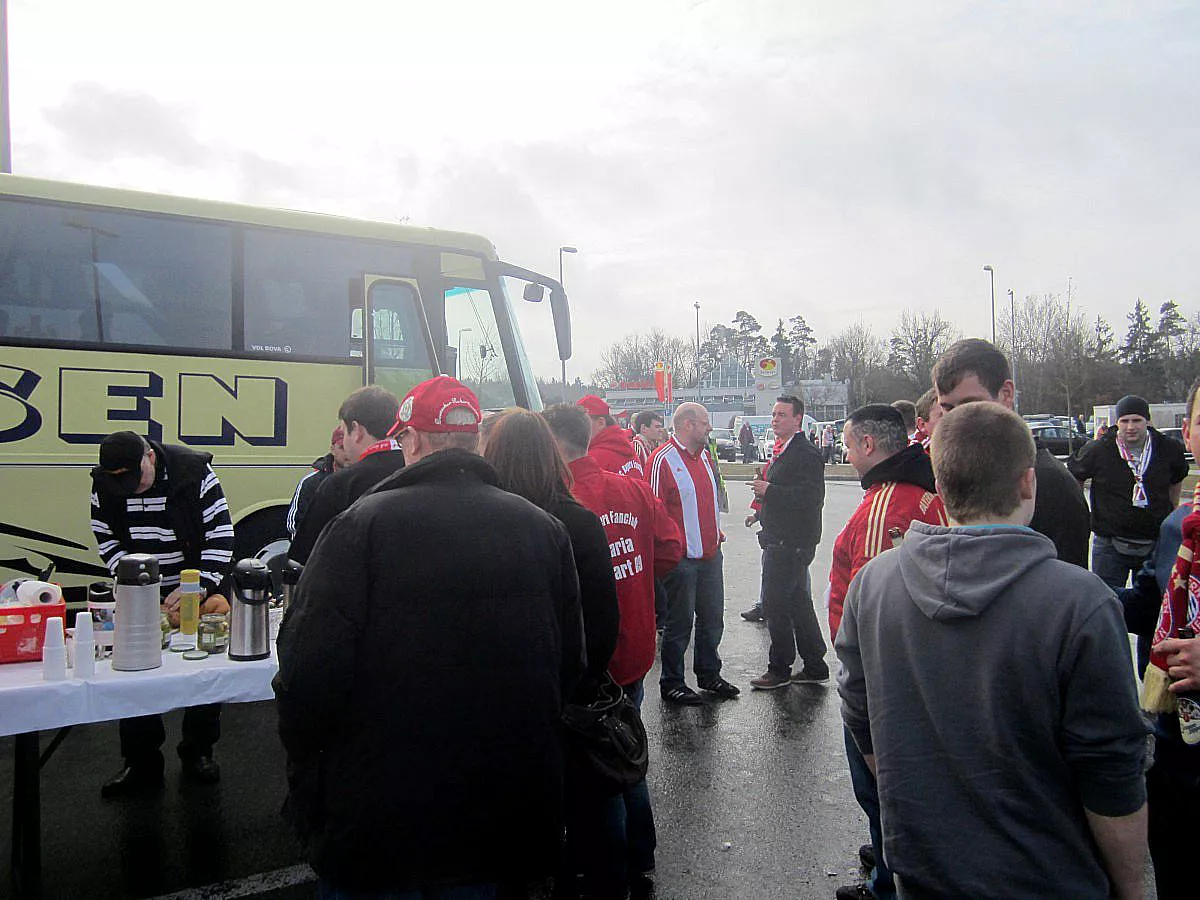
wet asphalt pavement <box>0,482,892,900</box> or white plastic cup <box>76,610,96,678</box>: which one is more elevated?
white plastic cup <box>76,610,96,678</box>

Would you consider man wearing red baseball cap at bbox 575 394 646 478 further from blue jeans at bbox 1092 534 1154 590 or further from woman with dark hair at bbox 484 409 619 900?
blue jeans at bbox 1092 534 1154 590

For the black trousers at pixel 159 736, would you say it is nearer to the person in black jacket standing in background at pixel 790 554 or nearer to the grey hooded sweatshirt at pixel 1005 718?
the person in black jacket standing in background at pixel 790 554

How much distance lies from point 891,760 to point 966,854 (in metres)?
0.23

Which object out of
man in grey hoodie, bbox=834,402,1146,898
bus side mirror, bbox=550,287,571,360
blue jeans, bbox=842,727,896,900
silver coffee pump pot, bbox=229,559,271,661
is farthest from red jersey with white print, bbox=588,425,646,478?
bus side mirror, bbox=550,287,571,360

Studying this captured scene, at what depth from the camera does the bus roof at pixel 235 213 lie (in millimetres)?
6797

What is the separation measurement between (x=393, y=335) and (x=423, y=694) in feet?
20.9

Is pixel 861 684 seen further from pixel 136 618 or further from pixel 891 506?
pixel 136 618

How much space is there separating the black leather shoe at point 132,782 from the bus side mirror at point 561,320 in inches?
203

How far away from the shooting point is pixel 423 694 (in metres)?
1.98

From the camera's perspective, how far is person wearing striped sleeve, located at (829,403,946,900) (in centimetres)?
328

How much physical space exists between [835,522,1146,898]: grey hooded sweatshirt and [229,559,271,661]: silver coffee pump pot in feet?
8.47

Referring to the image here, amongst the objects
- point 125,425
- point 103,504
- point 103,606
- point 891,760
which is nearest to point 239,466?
point 125,425

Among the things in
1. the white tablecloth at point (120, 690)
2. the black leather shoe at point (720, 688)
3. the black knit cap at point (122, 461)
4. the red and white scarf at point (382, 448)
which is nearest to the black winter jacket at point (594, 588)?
the white tablecloth at point (120, 690)

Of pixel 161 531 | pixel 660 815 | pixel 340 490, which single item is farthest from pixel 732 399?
pixel 340 490
